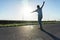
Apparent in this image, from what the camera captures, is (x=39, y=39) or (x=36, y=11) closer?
(x=39, y=39)

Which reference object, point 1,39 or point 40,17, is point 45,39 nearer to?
point 1,39

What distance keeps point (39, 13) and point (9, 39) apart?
20.7 ft

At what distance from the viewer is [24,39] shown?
33.1ft

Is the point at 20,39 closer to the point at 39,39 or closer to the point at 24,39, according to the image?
the point at 24,39

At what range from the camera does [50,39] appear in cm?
1002

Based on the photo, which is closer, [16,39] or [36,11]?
[16,39]

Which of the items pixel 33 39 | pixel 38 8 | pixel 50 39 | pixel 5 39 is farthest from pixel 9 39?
pixel 38 8

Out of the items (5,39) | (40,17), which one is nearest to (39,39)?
(5,39)

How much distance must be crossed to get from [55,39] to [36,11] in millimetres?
6701

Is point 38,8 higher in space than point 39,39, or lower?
higher

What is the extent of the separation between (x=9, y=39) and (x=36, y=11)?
21.5ft

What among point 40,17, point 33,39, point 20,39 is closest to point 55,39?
point 33,39

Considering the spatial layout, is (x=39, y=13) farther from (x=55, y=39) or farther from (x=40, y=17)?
(x=55, y=39)

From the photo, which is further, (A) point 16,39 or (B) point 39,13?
(B) point 39,13
